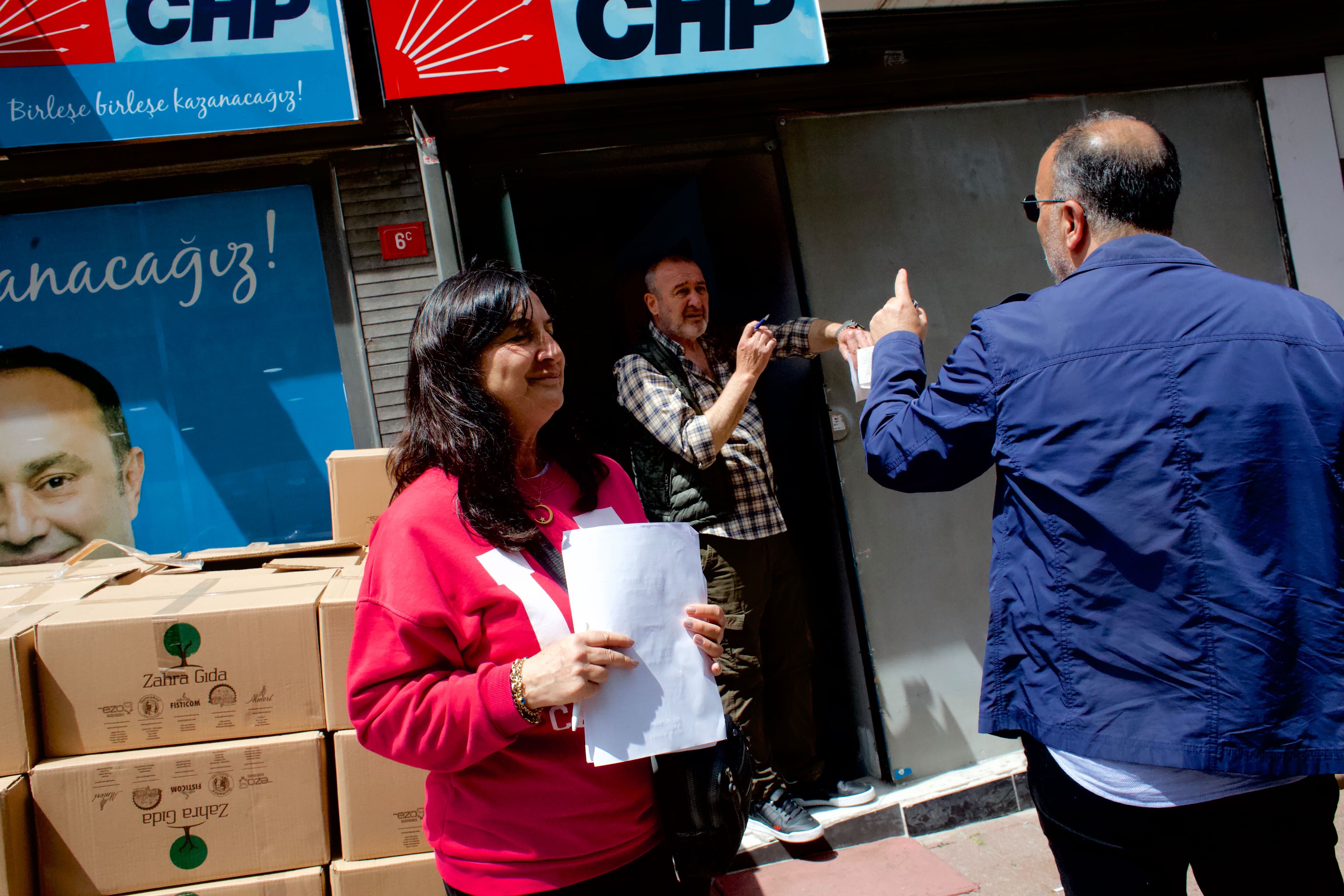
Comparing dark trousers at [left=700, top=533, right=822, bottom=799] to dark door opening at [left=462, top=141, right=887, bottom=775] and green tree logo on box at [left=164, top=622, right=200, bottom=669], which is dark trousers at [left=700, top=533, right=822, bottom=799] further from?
green tree logo on box at [left=164, top=622, right=200, bottom=669]

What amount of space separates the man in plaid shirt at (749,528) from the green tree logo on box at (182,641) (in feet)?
5.03

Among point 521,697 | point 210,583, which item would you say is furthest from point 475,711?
point 210,583

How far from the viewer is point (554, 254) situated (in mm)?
4605

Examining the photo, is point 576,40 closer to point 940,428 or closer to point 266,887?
point 940,428

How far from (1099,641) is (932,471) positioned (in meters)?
0.38

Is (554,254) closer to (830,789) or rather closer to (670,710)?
(830,789)

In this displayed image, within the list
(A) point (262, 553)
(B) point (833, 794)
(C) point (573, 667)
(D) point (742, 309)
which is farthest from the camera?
(D) point (742, 309)

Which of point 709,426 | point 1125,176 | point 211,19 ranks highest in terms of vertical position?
point 211,19

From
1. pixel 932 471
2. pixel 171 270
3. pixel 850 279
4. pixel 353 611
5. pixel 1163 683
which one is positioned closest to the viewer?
pixel 1163 683

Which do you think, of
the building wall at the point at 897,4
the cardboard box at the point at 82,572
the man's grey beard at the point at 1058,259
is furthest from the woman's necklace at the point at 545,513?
the building wall at the point at 897,4

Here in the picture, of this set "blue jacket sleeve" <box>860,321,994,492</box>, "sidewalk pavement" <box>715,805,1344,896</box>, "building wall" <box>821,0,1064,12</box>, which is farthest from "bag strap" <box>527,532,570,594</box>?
"building wall" <box>821,0,1064,12</box>

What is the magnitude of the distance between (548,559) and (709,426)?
1503mm

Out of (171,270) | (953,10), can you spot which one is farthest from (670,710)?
(953,10)

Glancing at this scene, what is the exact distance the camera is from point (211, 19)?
2.78 metres
